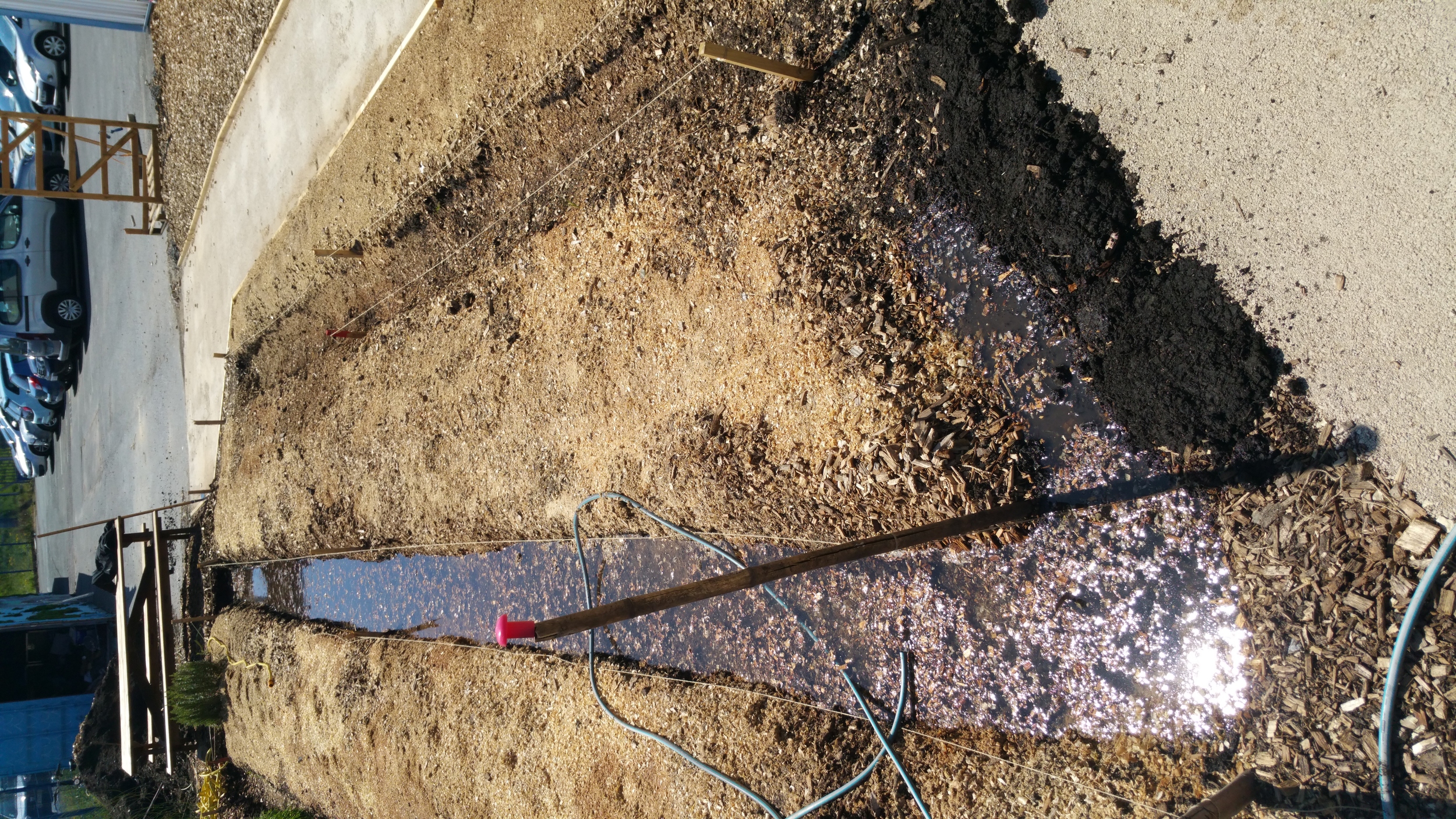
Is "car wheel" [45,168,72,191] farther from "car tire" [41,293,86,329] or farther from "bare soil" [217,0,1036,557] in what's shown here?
"bare soil" [217,0,1036,557]

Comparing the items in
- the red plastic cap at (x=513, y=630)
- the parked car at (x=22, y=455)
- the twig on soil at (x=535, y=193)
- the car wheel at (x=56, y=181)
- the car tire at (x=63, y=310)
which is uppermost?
the car wheel at (x=56, y=181)

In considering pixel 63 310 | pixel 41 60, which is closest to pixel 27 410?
pixel 63 310

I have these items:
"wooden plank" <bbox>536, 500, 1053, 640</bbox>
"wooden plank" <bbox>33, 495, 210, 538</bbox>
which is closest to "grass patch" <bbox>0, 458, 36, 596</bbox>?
"wooden plank" <bbox>33, 495, 210, 538</bbox>

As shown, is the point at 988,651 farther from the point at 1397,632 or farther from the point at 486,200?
the point at 486,200

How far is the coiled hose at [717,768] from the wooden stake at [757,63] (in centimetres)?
223

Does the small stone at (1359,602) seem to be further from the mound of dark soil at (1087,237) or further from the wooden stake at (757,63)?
the wooden stake at (757,63)

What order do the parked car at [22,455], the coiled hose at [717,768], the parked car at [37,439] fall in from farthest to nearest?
the parked car at [22,455] < the parked car at [37,439] < the coiled hose at [717,768]

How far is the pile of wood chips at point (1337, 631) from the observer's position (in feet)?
7.98

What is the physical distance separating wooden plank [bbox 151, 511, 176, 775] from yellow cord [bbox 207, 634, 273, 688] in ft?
1.53

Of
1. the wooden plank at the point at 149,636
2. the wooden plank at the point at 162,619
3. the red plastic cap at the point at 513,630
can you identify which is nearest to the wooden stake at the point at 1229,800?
the red plastic cap at the point at 513,630

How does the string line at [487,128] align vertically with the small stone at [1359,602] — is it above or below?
above

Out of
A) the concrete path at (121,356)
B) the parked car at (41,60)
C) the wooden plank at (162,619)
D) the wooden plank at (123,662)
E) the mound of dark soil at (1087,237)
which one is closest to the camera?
the mound of dark soil at (1087,237)

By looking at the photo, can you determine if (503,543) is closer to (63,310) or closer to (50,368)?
(63,310)

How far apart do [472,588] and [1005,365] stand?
427cm
